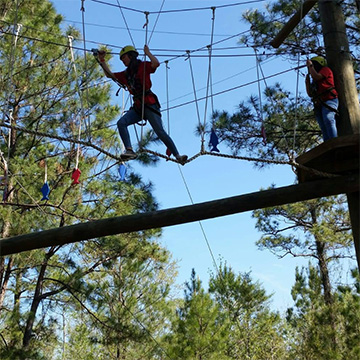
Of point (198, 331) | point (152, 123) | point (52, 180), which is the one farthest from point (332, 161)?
point (198, 331)

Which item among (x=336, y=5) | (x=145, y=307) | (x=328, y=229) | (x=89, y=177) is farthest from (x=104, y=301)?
(x=336, y=5)

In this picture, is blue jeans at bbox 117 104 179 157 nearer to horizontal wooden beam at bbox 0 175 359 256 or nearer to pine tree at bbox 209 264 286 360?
horizontal wooden beam at bbox 0 175 359 256

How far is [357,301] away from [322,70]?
21.7 ft

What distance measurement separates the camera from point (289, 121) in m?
6.71

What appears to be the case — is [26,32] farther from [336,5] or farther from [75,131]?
[336,5]

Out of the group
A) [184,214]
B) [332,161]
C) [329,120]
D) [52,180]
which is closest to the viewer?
[184,214]

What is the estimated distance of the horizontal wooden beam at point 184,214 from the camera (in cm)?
333

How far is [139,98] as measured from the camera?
12.7 ft

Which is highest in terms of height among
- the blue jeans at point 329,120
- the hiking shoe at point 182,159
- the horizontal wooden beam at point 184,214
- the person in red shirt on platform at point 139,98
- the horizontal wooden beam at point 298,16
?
the horizontal wooden beam at point 298,16

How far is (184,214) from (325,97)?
129 centimetres

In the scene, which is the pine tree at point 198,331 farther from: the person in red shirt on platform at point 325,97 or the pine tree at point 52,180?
the person in red shirt on platform at point 325,97

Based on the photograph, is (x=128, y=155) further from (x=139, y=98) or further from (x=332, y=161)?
(x=332, y=161)

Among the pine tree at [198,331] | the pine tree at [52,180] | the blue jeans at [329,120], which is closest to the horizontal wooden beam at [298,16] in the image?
the blue jeans at [329,120]

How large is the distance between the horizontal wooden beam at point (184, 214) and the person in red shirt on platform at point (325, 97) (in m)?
0.43
